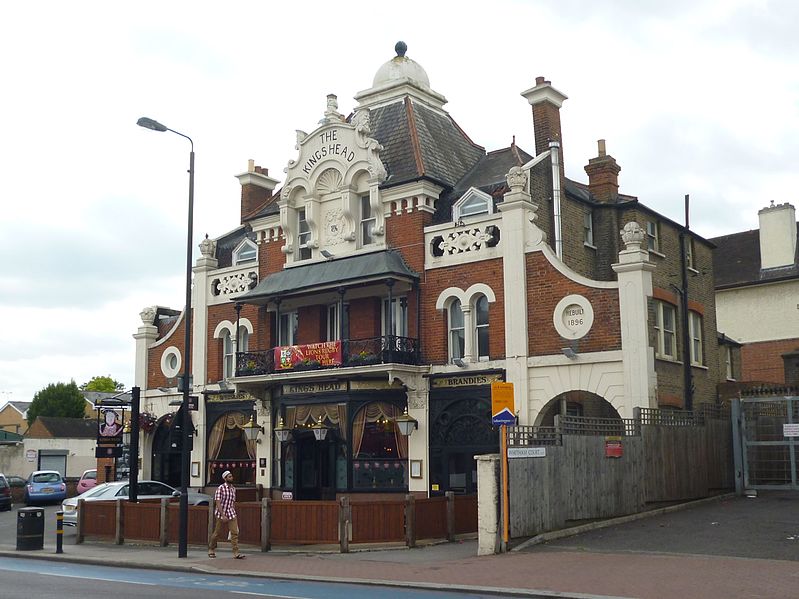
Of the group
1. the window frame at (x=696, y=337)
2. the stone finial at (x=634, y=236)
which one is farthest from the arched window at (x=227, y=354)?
the window frame at (x=696, y=337)

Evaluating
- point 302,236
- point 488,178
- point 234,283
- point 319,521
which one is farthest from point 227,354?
point 319,521

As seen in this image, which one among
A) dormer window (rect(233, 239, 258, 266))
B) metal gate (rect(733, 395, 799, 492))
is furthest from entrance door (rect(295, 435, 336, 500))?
metal gate (rect(733, 395, 799, 492))

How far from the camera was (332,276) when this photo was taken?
28.3m

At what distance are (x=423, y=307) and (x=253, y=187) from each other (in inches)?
467

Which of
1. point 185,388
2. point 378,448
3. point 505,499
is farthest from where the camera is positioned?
point 378,448

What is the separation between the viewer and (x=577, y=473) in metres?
19.4

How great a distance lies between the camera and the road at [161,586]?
13109mm

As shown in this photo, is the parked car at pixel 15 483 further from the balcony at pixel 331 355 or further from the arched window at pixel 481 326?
the arched window at pixel 481 326

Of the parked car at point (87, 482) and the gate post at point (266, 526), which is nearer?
the gate post at point (266, 526)

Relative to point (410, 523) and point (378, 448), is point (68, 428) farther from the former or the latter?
point (410, 523)

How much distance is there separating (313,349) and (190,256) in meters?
7.84

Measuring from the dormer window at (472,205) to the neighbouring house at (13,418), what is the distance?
73.2 meters

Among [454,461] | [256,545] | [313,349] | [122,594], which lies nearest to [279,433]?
[313,349]

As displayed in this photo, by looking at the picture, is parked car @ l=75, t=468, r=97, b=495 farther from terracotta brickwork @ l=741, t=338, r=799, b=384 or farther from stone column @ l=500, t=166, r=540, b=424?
terracotta brickwork @ l=741, t=338, r=799, b=384
